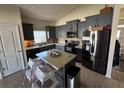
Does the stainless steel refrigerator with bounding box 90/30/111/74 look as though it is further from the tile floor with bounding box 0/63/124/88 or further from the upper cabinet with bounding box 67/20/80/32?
the upper cabinet with bounding box 67/20/80/32

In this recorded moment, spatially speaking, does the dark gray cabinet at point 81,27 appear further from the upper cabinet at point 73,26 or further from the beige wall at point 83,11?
the beige wall at point 83,11

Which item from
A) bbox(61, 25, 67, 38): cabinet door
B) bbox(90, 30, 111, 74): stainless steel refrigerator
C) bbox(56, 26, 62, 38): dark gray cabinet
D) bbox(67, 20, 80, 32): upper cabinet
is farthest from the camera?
bbox(56, 26, 62, 38): dark gray cabinet

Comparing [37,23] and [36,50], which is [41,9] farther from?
[36,50]

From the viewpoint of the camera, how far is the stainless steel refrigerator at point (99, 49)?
8.09ft

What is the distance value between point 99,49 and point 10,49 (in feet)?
10.4

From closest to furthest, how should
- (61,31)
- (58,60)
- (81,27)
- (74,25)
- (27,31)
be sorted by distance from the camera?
1. (58,60)
2. (81,27)
3. (27,31)
4. (74,25)
5. (61,31)

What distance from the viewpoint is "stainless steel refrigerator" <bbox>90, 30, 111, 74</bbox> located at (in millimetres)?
2465

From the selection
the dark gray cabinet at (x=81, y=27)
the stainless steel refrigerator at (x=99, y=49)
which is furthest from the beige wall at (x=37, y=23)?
the stainless steel refrigerator at (x=99, y=49)

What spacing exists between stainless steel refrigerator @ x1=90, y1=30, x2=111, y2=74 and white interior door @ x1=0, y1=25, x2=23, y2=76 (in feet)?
9.29

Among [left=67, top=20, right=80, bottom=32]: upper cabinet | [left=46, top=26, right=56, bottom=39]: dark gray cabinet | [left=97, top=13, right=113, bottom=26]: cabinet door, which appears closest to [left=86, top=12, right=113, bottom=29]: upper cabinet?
[left=97, top=13, right=113, bottom=26]: cabinet door

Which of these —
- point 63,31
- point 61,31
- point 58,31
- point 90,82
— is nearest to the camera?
point 90,82

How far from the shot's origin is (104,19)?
9.16 ft

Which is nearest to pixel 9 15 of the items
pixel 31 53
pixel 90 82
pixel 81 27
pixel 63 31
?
pixel 31 53
